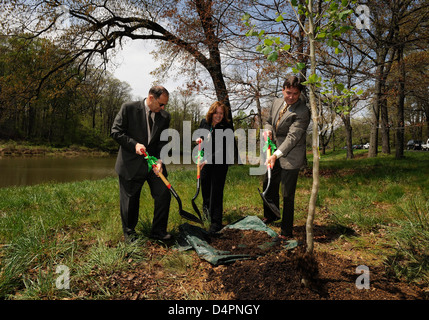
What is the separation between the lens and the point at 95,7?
422 inches

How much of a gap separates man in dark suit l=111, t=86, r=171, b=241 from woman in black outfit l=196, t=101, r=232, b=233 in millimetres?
795

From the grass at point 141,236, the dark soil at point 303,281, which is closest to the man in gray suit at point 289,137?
the grass at point 141,236

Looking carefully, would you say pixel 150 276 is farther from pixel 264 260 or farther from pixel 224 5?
pixel 224 5

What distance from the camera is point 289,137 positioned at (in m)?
3.26

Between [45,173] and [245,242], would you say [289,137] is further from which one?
[45,173]

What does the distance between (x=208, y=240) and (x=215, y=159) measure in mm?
1226

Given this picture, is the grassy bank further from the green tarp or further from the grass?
the green tarp

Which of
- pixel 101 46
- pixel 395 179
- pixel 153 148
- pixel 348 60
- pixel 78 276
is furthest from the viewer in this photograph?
pixel 348 60

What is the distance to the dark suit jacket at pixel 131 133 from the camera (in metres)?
3.17

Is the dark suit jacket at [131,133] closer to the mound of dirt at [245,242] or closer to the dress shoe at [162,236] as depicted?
the dress shoe at [162,236]

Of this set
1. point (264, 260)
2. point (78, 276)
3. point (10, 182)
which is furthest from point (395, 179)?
point (10, 182)

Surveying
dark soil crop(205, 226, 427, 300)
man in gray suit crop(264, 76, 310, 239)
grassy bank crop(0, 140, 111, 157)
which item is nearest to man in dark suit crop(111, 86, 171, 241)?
dark soil crop(205, 226, 427, 300)
